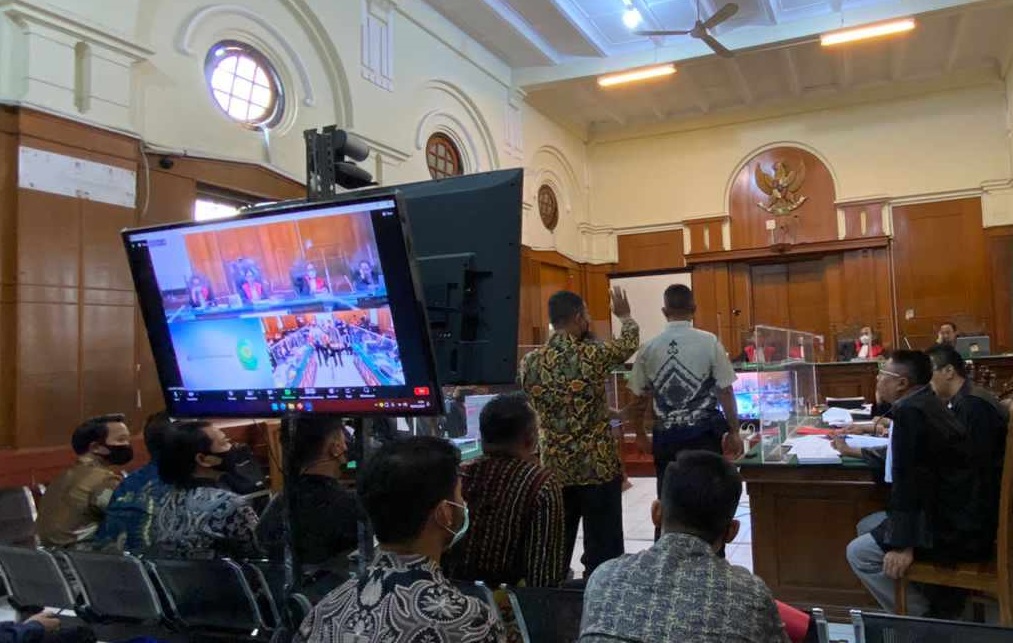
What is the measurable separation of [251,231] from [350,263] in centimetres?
25

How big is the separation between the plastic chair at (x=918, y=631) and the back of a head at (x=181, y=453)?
1.94 metres

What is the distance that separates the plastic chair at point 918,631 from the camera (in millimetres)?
1454

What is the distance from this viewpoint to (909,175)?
11.2 m

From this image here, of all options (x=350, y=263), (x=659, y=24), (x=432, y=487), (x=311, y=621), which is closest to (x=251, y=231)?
(x=350, y=263)

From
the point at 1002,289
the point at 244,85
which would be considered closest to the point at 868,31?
the point at 1002,289

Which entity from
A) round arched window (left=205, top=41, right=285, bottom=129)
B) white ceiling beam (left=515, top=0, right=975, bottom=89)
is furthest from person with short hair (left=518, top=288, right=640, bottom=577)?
white ceiling beam (left=515, top=0, right=975, bottom=89)

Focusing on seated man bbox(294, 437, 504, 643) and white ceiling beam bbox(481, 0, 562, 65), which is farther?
white ceiling beam bbox(481, 0, 562, 65)

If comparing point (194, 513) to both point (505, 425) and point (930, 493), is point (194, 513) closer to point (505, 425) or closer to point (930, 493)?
point (505, 425)

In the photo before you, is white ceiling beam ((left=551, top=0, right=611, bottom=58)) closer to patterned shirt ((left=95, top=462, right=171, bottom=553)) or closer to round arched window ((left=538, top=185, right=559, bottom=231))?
round arched window ((left=538, top=185, right=559, bottom=231))

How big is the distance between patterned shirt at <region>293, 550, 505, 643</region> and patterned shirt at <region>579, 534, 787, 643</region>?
240mm

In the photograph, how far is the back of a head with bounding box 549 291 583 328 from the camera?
3.18 meters

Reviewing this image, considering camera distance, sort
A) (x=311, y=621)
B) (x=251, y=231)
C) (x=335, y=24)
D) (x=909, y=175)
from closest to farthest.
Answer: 1. (x=311, y=621)
2. (x=251, y=231)
3. (x=335, y=24)
4. (x=909, y=175)

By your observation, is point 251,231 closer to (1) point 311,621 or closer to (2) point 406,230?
(2) point 406,230

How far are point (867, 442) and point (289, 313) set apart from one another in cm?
279
